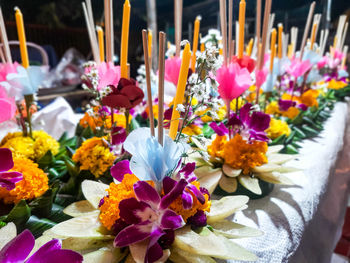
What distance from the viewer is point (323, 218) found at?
2.45 feet

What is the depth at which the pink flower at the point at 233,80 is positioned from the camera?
553 mm

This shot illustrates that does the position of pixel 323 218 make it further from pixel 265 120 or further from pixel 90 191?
pixel 90 191

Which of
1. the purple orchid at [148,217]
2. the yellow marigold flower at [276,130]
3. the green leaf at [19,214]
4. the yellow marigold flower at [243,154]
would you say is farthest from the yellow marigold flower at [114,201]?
the yellow marigold flower at [276,130]

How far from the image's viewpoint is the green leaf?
0.41m

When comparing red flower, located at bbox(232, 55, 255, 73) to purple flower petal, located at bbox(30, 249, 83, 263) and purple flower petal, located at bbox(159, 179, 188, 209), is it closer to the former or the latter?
purple flower petal, located at bbox(159, 179, 188, 209)

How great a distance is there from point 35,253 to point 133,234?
0.33ft

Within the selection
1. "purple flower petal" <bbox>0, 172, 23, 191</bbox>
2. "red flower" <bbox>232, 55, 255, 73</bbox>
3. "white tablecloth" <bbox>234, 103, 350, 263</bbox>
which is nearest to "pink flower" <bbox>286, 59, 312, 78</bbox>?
"white tablecloth" <bbox>234, 103, 350, 263</bbox>

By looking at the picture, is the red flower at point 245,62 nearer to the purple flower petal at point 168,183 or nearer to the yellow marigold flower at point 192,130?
the yellow marigold flower at point 192,130

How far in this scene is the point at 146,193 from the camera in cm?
32

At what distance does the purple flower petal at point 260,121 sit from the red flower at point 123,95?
0.25m

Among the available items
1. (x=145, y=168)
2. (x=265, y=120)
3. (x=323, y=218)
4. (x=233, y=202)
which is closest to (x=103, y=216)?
(x=145, y=168)

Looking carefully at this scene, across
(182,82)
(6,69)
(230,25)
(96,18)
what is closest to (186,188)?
(182,82)

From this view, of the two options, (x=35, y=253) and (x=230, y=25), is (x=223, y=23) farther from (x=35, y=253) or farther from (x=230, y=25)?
(x=35, y=253)

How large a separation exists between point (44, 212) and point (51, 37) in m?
2.80
